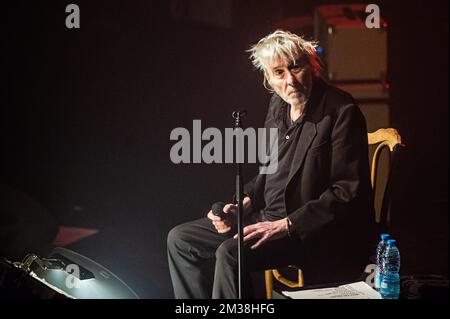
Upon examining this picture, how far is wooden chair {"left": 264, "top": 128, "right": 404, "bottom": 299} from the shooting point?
97.7 inches

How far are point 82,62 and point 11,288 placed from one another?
1207 millimetres

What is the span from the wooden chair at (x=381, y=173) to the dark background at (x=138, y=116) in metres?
0.28

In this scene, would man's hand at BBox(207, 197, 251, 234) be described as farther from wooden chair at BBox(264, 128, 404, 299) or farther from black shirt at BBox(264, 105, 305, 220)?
wooden chair at BBox(264, 128, 404, 299)

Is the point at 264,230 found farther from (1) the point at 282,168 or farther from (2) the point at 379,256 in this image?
(2) the point at 379,256

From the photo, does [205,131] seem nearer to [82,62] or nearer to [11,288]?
[82,62]

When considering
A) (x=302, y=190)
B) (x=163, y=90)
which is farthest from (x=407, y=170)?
(x=163, y=90)

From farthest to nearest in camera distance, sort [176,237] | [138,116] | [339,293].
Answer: [138,116] → [176,237] → [339,293]

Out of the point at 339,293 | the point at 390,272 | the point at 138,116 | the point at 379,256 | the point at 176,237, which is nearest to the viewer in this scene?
the point at 339,293

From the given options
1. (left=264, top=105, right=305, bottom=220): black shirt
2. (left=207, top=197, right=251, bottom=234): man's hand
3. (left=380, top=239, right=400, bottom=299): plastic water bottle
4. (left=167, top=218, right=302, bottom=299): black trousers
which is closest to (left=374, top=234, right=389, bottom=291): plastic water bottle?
(left=380, top=239, right=400, bottom=299): plastic water bottle

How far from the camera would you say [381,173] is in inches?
98.9

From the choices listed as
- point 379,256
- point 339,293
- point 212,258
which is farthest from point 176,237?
point 379,256

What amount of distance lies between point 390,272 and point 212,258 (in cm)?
81

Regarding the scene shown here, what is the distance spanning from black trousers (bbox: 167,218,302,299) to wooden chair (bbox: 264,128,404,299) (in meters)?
0.13

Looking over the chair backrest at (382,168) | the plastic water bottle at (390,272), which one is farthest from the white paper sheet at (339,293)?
the chair backrest at (382,168)
